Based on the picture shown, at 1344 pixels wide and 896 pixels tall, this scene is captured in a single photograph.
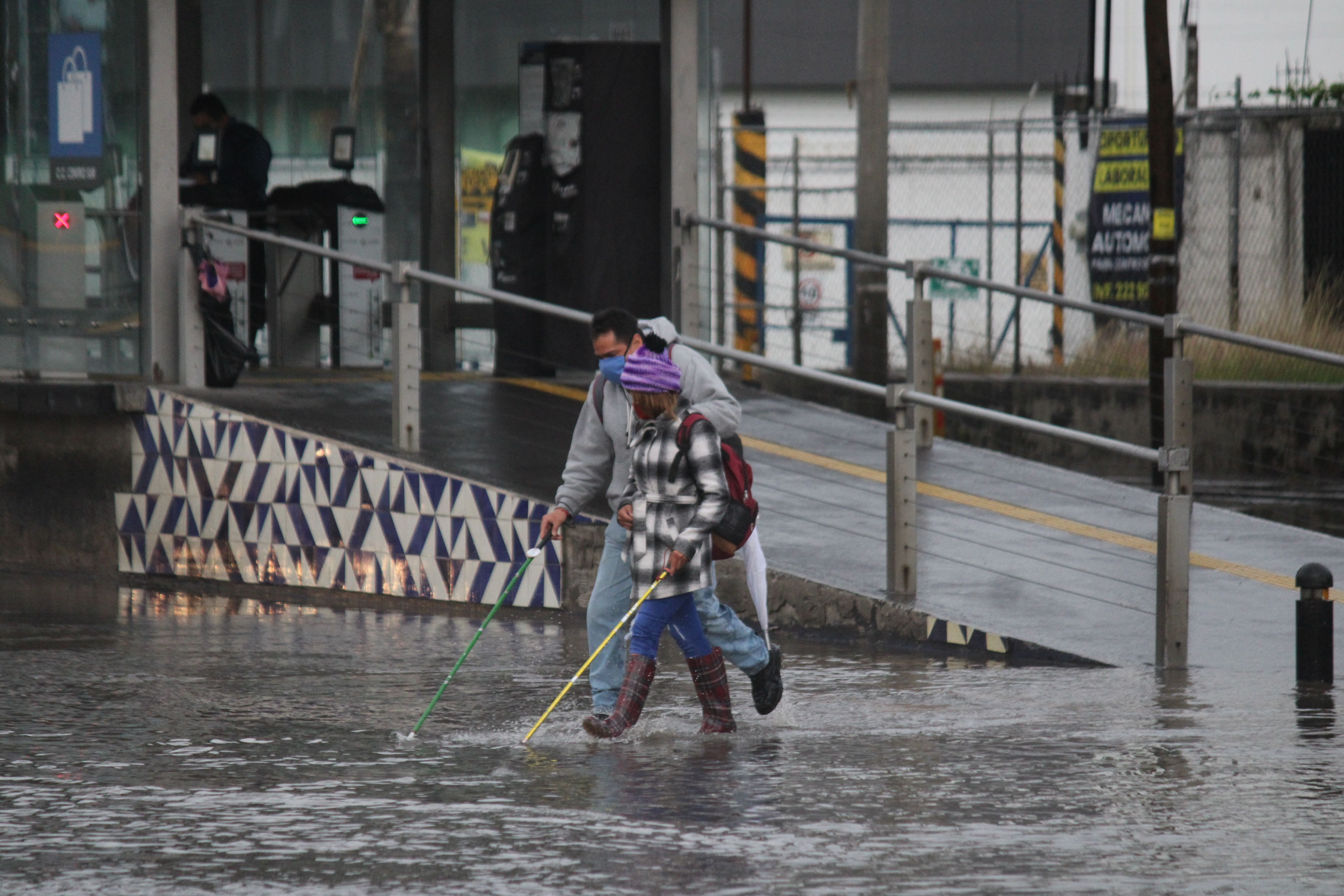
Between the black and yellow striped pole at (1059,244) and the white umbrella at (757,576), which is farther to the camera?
the black and yellow striped pole at (1059,244)

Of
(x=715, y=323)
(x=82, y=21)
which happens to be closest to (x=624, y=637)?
(x=82, y=21)

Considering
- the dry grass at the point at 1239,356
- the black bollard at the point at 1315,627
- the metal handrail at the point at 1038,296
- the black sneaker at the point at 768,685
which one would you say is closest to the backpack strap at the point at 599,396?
the black sneaker at the point at 768,685

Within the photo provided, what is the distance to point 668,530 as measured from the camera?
7281 millimetres

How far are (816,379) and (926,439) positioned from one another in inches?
110

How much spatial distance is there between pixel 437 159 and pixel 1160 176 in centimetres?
539

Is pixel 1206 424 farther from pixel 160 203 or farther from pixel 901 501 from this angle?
pixel 160 203

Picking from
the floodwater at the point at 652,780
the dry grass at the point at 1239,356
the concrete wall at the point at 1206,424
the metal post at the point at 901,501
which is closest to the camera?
the floodwater at the point at 652,780

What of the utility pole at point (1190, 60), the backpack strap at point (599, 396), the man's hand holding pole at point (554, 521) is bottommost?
the man's hand holding pole at point (554, 521)

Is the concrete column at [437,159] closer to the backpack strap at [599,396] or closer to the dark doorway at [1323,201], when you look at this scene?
the backpack strap at [599,396]

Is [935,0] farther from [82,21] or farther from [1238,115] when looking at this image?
[82,21]

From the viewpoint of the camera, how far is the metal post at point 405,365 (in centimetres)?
1095

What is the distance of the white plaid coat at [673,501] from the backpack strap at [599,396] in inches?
18.1

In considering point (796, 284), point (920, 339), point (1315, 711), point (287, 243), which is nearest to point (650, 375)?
point (1315, 711)

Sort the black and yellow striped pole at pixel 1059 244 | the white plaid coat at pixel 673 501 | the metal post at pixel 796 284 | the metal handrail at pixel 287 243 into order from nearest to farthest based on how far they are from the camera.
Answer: the white plaid coat at pixel 673 501, the metal handrail at pixel 287 243, the metal post at pixel 796 284, the black and yellow striped pole at pixel 1059 244
